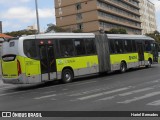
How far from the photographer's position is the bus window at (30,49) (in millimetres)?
20031

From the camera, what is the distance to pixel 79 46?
77.9 ft

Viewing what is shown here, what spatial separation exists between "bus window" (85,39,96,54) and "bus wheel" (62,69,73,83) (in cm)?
247

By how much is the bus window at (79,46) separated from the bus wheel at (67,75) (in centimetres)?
158

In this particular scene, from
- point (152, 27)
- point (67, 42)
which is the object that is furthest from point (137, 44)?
point (152, 27)

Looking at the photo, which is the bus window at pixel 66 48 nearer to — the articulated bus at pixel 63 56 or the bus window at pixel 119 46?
the articulated bus at pixel 63 56

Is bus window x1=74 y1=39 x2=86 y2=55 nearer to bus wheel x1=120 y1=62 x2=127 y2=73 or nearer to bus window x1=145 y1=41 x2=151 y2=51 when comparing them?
bus wheel x1=120 y1=62 x2=127 y2=73

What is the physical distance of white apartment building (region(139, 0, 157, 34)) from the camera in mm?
146938

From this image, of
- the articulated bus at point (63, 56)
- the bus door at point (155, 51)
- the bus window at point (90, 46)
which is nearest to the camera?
the articulated bus at point (63, 56)

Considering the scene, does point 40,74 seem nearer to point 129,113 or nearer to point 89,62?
point 89,62

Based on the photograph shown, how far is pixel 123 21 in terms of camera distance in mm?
119312

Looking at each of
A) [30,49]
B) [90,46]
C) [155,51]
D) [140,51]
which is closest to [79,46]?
[90,46]

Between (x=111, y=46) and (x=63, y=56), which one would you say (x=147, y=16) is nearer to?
(x=111, y=46)

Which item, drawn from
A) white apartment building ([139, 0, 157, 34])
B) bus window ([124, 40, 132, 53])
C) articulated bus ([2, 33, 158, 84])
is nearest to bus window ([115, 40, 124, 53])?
articulated bus ([2, 33, 158, 84])

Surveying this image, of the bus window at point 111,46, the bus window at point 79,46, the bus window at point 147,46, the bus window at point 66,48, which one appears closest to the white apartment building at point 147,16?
the bus window at point 147,46
